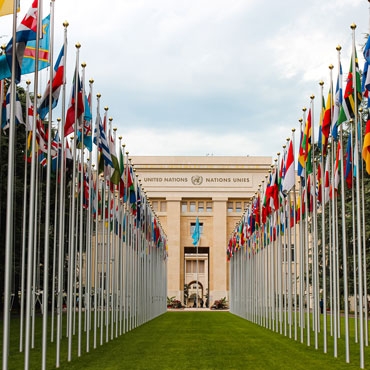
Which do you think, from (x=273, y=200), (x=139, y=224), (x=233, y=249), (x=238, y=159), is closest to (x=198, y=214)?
(x=238, y=159)

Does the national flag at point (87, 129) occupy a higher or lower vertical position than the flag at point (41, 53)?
lower

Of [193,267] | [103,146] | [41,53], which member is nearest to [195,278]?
[193,267]

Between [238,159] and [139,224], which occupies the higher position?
[238,159]

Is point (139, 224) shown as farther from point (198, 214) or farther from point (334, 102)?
point (198, 214)

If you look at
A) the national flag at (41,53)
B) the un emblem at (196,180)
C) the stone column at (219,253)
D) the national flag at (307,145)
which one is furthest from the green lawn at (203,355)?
the un emblem at (196,180)

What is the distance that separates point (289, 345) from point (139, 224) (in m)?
15.8

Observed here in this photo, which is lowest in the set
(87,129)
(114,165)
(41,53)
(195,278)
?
(195,278)

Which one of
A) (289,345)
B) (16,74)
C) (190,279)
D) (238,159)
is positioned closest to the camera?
(16,74)

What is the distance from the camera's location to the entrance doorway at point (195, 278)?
8988 centimetres

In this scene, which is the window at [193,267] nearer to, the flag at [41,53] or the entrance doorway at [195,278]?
the entrance doorway at [195,278]

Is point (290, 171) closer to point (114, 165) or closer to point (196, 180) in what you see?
point (114, 165)

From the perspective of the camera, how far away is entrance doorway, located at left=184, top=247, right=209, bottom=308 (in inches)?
3538

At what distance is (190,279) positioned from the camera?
9712cm

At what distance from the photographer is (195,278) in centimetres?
9656
